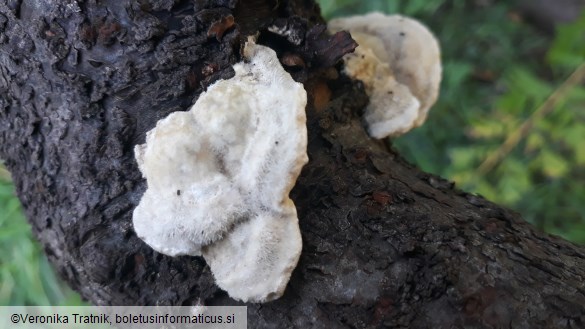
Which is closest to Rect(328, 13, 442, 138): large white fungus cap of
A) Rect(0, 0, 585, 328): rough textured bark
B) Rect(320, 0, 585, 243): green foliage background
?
Rect(0, 0, 585, 328): rough textured bark

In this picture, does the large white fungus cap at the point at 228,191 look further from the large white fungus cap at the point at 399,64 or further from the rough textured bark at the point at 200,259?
the large white fungus cap at the point at 399,64

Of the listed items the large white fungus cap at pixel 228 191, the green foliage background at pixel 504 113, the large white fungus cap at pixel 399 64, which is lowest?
the green foliage background at pixel 504 113

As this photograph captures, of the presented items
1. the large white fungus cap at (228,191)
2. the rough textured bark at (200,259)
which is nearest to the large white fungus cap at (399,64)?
the rough textured bark at (200,259)

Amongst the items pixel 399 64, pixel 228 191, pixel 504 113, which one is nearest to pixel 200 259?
pixel 228 191

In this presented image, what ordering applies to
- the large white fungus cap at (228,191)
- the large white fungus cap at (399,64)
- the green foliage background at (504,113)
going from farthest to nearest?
the green foliage background at (504,113) < the large white fungus cap at (399,64) < the large white fungus cap at (228,191)

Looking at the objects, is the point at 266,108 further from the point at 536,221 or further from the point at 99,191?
the point at 536,221

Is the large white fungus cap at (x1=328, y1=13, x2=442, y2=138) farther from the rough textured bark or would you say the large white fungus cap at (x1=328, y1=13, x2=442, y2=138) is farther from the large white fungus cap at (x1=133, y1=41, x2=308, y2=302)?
the large white fungus cap at (x1=133, y1=41, x2=308, y2=302)
